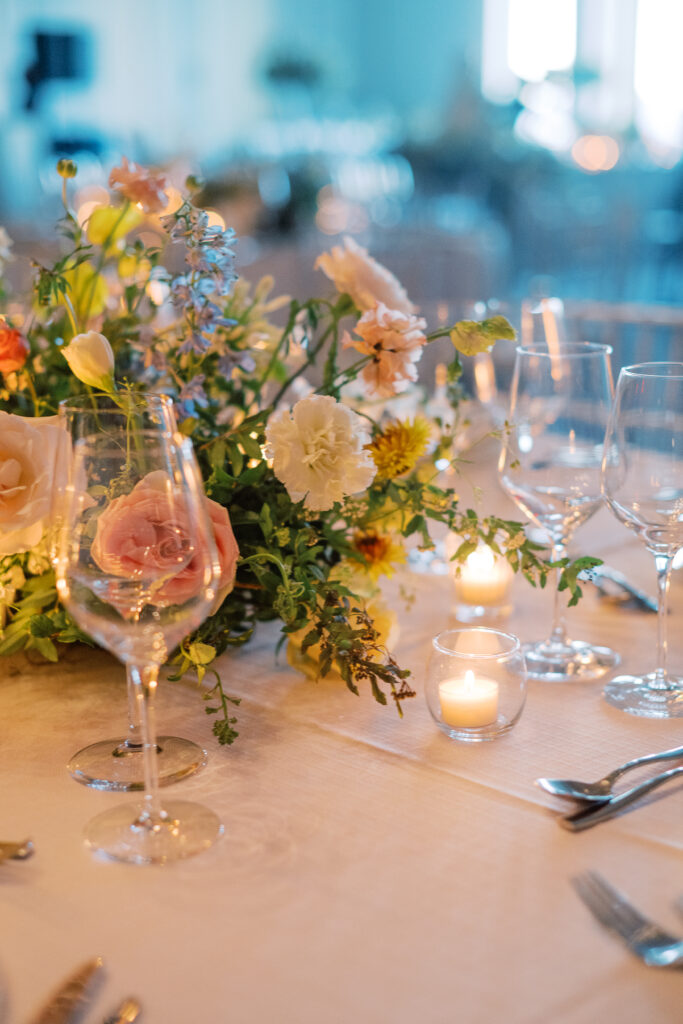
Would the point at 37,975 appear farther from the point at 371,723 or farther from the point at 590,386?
the point at 590,386

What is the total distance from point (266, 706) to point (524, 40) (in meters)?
11.3

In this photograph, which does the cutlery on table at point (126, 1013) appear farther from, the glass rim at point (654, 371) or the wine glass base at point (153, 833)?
the glass rim at point (654, 371)

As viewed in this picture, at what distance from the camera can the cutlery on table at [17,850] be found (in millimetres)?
660

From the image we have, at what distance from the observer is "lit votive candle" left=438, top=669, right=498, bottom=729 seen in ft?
2.66

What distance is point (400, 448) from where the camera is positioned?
939 millimetres

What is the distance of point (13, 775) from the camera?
77 centimetres

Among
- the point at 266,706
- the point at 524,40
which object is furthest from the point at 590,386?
the point at 524,40

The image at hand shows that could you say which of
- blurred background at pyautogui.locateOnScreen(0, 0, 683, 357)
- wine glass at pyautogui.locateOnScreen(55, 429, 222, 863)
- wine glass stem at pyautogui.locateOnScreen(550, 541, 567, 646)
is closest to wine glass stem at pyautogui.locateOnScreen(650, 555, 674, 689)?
wine glass stem at pyautogui.locateOnScreen(550, 541, 567, 646)

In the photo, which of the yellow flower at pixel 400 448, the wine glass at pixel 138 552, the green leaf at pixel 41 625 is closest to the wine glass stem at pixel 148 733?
the wine glass at pixel 138 552

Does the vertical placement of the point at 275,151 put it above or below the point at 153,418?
above

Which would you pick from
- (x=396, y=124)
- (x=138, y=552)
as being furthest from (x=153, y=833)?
(x=396, y=124)

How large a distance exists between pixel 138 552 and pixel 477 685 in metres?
0.30

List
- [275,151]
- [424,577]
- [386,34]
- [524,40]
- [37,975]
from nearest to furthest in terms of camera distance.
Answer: [37,975], [424,577], [275,151], [524,40], [386,34]

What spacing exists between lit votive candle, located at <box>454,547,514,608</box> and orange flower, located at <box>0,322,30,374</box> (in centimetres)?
47
